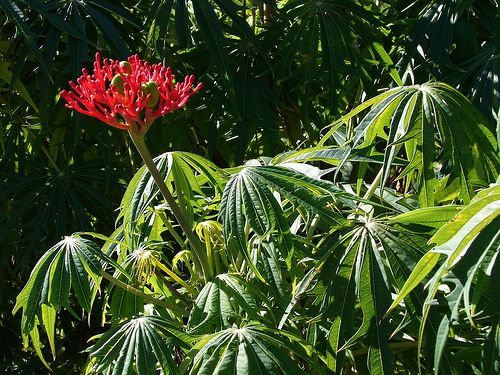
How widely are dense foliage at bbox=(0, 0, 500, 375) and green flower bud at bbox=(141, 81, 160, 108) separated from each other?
0.17 metres

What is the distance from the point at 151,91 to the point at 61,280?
33 cm

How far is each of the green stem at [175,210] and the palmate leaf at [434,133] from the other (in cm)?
23

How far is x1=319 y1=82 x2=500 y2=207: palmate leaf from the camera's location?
0.74m

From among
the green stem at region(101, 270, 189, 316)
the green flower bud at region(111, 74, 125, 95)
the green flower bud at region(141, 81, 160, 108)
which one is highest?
the green flower bud at region(111, 74, 125, 95)

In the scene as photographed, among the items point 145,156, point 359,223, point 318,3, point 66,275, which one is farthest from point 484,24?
point 66,275

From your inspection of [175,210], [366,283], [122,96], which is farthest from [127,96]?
[366,283]

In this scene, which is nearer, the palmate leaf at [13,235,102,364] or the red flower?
the red flower

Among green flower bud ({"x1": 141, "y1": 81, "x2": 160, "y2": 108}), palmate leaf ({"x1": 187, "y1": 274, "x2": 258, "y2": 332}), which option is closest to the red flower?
green flower bud ({"x1": 141, "y1": 81, "x2": 160, "y2": 108})

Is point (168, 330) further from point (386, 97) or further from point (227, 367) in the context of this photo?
point (386, 97)

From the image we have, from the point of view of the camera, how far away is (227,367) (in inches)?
26.5

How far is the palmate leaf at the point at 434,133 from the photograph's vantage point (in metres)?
0.74

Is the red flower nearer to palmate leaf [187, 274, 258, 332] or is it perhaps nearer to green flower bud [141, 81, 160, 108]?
green flower bud [141, 81, 160, 108]

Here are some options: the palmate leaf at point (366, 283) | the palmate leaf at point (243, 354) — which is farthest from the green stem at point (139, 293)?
the palmate leaf at point (366, 283)

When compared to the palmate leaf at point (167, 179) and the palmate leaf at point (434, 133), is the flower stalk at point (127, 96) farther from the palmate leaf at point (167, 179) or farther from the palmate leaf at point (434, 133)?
the palmate leaf at point (434, 133)
